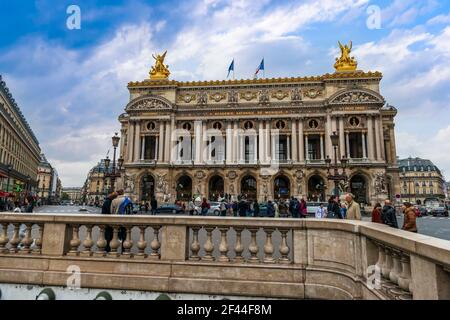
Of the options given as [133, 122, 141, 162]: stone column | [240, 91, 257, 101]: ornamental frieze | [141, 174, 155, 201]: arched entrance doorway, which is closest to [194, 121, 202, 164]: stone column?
[141, 174, 155, 201]: arched entrance doorway

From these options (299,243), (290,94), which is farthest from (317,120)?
(299,243)

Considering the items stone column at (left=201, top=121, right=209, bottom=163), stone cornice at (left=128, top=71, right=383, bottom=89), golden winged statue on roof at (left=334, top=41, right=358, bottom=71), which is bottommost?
stone column at (left=201, top=121, right=209, bottom=163)

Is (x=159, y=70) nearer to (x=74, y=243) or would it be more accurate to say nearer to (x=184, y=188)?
(x=184, y=188)

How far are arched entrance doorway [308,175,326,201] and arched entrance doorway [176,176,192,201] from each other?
17975mm

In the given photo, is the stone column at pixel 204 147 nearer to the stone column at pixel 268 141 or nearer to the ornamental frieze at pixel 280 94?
the stone column at pixel 268 141

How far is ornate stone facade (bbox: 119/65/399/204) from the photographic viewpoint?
4616 cm

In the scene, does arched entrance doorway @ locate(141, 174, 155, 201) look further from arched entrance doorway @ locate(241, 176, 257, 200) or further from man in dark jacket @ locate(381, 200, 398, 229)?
man in dark jacket @ locate(381, 200, 398, 229)

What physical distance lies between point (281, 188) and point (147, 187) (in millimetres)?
20391

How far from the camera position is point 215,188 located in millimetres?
49688

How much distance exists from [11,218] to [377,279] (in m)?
6.13

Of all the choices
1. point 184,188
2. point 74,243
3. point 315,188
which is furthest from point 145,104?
point 74,243
